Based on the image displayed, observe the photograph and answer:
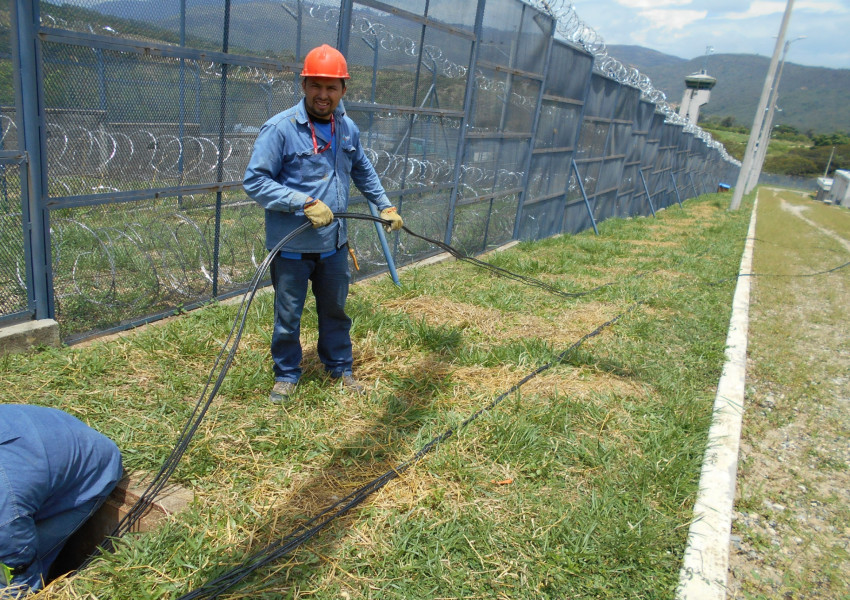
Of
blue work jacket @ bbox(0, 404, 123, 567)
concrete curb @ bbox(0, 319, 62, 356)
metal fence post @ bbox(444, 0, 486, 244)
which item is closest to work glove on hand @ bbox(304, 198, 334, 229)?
blue work jacket @ bbox(0, 404, 123, 567)

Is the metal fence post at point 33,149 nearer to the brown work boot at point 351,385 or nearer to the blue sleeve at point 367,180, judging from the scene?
the blue sleeve at point 367,180

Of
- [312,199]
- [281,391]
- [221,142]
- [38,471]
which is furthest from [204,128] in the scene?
[38,471]

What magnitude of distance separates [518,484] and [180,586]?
1633 millimetres

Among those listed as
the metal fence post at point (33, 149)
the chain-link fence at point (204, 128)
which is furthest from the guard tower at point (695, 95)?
the metal fence post at point (33, 149)

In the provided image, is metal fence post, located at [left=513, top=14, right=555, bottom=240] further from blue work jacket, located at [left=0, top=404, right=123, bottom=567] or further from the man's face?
blue work jacket, located at [left=0, top=404, right=123, bottom=567]

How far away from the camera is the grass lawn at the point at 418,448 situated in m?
2.57

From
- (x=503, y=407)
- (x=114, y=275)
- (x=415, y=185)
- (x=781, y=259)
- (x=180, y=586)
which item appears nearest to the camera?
(x=180, y=586)

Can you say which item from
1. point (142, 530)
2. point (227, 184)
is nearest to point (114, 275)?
point (227, 184)

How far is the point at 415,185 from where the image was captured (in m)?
7.23

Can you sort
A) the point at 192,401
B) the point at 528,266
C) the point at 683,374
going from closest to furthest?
the point at 192,401 → the point at 683,374 → the point at 528,266

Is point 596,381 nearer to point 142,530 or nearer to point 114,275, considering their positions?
point 142,530

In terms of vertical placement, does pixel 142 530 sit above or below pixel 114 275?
below

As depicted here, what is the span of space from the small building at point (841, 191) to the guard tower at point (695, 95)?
2481cm

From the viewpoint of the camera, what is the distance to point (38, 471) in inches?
92.0
